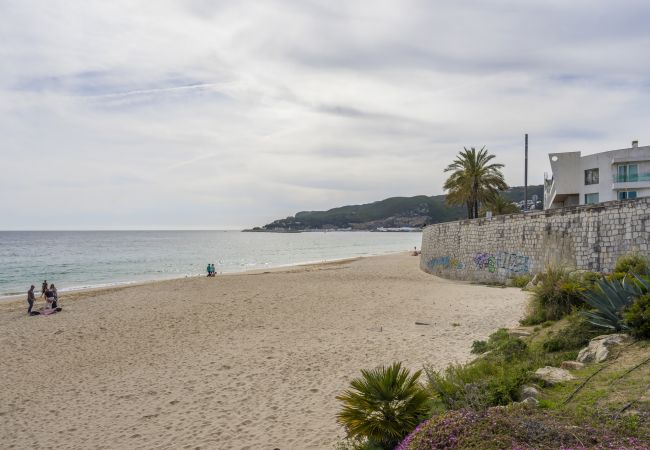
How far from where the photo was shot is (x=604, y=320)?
7848 mm

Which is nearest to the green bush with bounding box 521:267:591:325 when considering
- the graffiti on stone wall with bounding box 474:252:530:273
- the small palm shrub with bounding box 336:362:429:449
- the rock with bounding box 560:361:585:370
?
the rock with bounding box 560:361:585:370

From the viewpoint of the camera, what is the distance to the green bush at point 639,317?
6590mm

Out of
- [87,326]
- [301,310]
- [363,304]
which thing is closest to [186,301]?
[87,326]

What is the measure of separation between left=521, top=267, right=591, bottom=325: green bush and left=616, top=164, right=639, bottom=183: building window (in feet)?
93.8

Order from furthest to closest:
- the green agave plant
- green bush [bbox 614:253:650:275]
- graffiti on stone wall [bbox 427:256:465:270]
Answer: graffiti on stone wall [bbox 427:256:465:270], green bush [bbox 614:253:650:275], the green agave plant

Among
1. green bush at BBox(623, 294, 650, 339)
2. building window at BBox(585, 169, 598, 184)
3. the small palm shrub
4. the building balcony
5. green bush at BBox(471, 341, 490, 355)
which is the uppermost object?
building window at BBox(585, 169, 598, 184)

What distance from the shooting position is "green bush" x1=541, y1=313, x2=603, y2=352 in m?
7.83

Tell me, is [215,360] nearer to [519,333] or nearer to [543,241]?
[519,333]

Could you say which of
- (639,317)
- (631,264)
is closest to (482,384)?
(639,317)

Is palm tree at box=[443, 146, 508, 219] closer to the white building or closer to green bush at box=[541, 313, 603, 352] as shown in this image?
the white building

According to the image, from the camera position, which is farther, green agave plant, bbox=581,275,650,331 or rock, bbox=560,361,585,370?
green agave plant, bbox=581,275,650,331

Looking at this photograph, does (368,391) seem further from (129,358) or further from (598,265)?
(598,265)

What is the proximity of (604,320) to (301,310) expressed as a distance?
37.4 feet

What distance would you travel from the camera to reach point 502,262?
22.9m
